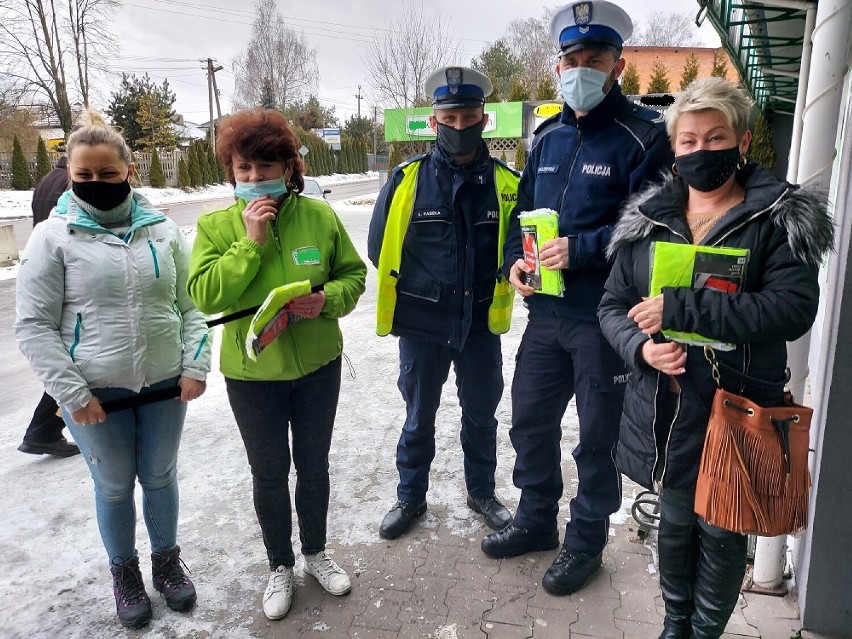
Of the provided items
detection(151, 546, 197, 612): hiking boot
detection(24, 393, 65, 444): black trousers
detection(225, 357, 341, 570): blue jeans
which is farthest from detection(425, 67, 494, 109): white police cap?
detection(24, 393, 65, 444): black trousers

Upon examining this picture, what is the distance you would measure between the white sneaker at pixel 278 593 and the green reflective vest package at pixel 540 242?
5.39 feet

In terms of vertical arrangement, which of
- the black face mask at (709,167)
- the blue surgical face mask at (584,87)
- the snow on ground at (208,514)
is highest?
the blue surgical face mask at (584,87)

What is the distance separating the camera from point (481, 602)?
8.47ft

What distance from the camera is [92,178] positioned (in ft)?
7.52

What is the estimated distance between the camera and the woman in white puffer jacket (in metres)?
2.21

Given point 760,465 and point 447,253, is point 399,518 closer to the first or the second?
point 447,253

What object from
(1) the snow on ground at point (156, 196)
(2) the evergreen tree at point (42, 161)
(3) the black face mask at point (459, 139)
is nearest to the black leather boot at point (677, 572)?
(3) the black face mask at point (459, 139)

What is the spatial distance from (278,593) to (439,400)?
117 cm

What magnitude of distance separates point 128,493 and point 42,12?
3530 cm

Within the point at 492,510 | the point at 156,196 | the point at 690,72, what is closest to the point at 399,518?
the point at 492,510

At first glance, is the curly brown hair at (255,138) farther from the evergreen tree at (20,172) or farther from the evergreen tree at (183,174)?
the evergreen tree at (183,174)

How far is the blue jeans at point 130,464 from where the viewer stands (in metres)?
2.38

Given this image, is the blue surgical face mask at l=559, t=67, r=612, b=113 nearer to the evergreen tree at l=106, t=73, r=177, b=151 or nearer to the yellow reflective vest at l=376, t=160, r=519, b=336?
the yellow reflective vest at l=376, t=160, r=519, b=336

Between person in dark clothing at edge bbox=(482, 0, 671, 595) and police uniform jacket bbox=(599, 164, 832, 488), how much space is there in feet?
1.03
